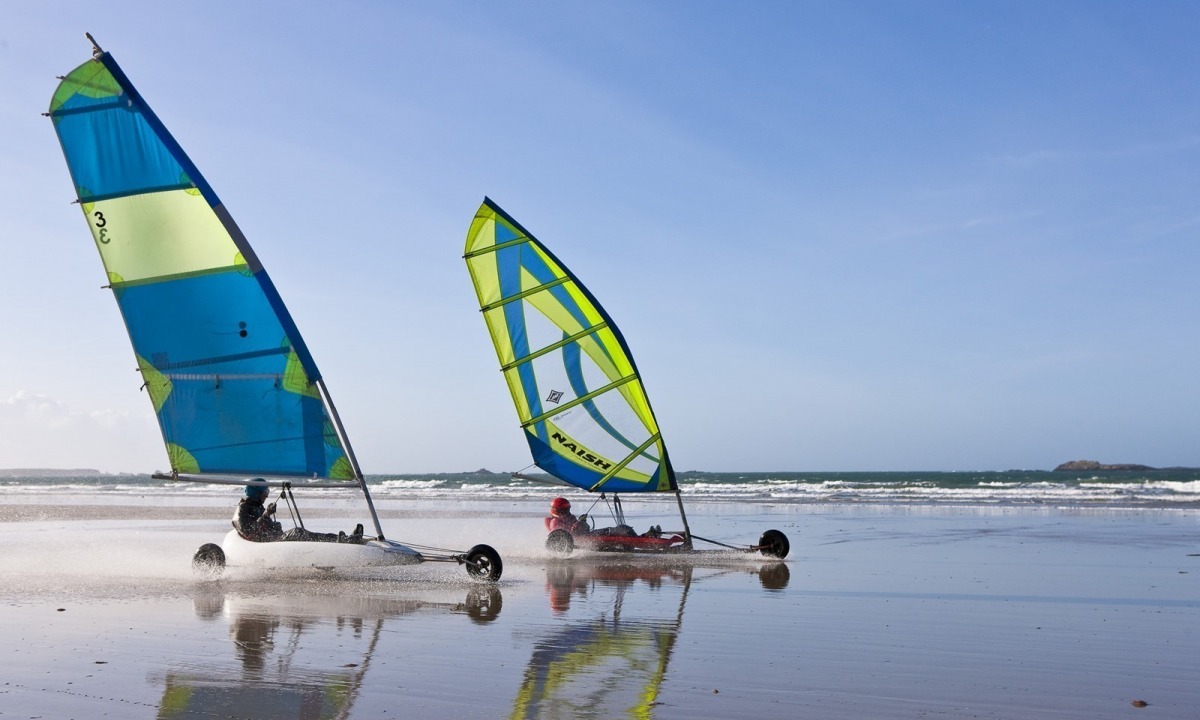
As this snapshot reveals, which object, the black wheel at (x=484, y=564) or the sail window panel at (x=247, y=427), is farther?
the sail window panel at (x=247, y=427)

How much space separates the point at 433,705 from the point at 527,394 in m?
12.6

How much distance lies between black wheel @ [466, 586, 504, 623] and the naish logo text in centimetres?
605

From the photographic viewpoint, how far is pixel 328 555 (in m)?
13.8

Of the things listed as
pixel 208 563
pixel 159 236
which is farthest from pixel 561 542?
pixel 159 236

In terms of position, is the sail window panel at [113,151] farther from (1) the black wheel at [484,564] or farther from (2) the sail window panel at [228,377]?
(1) the black wheel at [484,564]

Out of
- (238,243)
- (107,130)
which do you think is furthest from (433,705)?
(107,130)

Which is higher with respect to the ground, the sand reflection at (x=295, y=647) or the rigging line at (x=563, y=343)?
the rigging line at (x=563, y=343)

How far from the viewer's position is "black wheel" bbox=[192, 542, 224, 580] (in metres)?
14.2

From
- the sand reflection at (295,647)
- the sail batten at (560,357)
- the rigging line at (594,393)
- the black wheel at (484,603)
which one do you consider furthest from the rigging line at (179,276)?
the rigging line at (594,393)

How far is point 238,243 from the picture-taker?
46.6 feet

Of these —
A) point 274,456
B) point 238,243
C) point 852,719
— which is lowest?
point 852,719

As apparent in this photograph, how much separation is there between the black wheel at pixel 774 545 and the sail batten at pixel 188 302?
21.8ft

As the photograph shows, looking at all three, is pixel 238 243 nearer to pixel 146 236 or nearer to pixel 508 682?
pixel 146 236

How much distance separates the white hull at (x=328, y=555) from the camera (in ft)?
45.0
